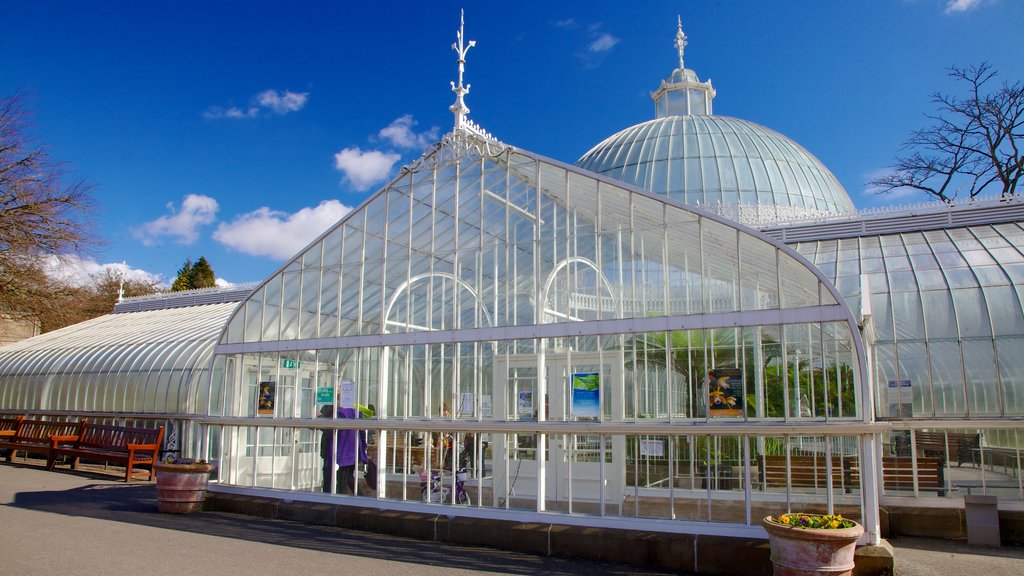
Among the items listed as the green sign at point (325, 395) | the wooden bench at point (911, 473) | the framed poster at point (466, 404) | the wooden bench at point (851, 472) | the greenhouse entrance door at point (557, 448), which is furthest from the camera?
the green sign at point (325, 395)

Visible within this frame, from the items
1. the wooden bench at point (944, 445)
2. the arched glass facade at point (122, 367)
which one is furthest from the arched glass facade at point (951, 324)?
the arched glass facade at point (122, 367)

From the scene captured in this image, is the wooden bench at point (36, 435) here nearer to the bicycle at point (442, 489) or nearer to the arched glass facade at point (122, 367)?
the arched glass facade at point (122, 367)

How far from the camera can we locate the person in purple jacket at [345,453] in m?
13.0

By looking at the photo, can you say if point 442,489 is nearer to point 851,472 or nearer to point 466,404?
point 466,404

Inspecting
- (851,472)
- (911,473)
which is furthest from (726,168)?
(851,472)

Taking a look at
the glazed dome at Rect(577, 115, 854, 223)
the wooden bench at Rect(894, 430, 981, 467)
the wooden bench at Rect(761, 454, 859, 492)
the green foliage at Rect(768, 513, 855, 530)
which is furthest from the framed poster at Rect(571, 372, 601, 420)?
the glazed dome at Rect(577, 115, 854, 223)

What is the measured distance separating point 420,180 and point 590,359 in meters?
5.07

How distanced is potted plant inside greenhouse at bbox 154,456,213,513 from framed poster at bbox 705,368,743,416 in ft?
32.6

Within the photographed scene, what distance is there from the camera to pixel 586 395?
10758 mm

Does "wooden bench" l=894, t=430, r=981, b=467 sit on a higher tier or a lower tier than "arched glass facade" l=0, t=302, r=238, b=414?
lower

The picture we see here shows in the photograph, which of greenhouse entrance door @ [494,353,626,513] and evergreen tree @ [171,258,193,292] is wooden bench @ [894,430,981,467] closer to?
greenhouse entrance door @ [494,353,626,513]

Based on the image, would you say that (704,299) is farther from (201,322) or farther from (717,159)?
(201,322)

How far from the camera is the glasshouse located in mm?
10219

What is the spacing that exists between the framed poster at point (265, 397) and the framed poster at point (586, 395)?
21.7 ft
